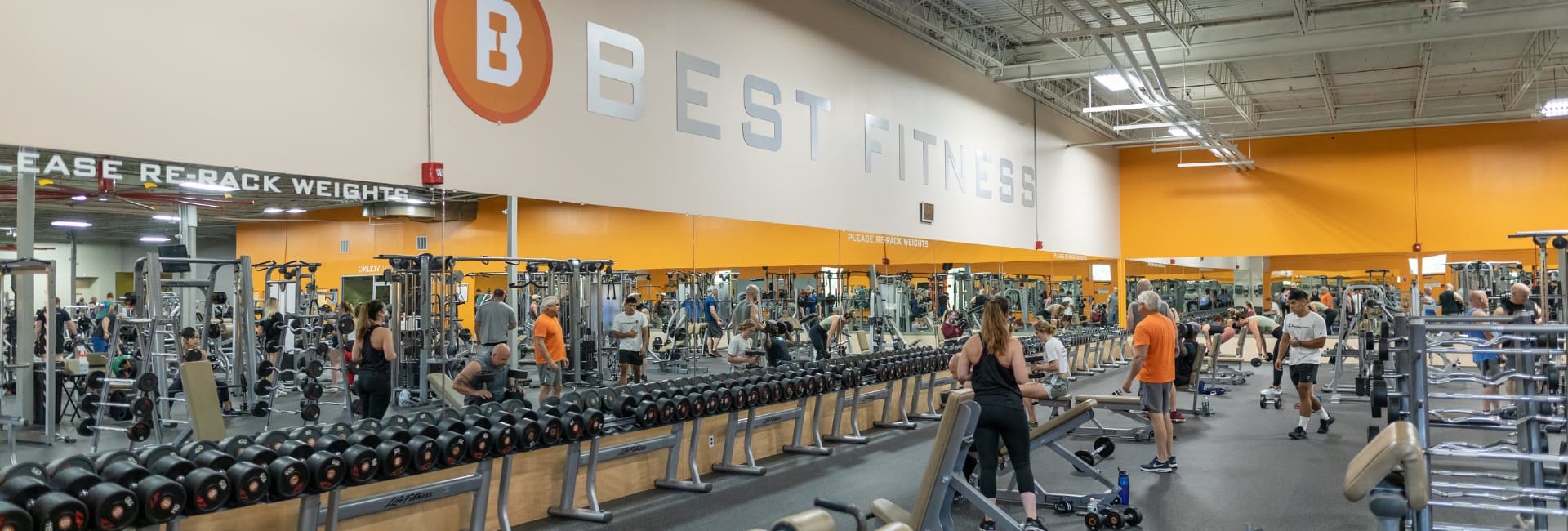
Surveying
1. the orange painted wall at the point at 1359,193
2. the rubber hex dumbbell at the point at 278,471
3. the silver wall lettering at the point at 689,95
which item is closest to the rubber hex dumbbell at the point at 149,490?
the rubber hex dumbbell at the point at 278,471

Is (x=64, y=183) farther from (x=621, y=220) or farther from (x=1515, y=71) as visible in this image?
(x=1515, y=71)

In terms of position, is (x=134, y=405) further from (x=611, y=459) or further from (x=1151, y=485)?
(x=1151, y=485)

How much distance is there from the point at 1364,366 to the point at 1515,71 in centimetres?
590

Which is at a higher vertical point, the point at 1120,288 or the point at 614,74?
the point at 614,74

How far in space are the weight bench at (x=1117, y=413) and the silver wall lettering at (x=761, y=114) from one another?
2.70 meters

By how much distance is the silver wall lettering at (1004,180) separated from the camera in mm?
11484

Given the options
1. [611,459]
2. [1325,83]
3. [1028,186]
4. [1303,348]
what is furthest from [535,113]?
[1325,83]

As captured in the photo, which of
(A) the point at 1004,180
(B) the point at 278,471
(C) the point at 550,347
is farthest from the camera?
(A) the point at 1004,180

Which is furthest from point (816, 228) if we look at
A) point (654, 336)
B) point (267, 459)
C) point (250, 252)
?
point (267, 459)

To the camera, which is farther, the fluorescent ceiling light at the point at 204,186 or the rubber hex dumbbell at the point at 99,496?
the fluorescent ceiling light at the point at 204,186

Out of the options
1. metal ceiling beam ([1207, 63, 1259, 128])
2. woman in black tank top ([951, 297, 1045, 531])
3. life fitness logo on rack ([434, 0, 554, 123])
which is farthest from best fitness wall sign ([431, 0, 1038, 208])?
metal ceiling beam ([1207, 63, 1259, 128])

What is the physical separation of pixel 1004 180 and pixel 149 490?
9.83 metres

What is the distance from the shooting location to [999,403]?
4.27 m

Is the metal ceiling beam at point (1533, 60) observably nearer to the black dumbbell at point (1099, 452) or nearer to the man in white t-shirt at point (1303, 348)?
the man in white t-shirt at point (1303, 348)
